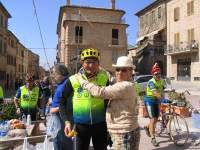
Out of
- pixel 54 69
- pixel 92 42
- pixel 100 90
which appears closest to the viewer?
pixel 100 90

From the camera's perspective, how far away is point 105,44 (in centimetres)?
4888

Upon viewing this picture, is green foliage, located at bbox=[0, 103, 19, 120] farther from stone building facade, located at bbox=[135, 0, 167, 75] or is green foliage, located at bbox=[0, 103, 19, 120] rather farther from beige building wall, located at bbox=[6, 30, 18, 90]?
beige building wall, located at bbox=[6, 30, 18, 90]

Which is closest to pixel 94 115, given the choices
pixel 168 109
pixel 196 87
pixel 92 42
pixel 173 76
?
pixel 168 109

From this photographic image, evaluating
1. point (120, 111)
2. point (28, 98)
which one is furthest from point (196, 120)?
point (120, 111)

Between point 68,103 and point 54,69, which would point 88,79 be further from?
point 54,69

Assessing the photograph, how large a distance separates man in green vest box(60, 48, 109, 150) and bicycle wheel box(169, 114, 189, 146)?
3.92 m

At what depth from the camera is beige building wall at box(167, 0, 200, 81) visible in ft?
118

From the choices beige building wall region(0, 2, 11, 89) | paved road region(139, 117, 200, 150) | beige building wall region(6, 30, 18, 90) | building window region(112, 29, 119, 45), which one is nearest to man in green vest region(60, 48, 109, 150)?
paved road region(139, 117, 200, 150)

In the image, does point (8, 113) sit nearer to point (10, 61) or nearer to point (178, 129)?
point (178, 129)

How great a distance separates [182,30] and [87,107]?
1449 inches

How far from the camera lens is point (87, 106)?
3596 mm

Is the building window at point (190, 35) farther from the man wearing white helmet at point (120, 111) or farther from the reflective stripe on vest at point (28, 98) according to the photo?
the man wearing white helmet at point (120, 111)

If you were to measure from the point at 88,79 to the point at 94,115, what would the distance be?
0.38 m

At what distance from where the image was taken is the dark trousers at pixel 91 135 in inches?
143
